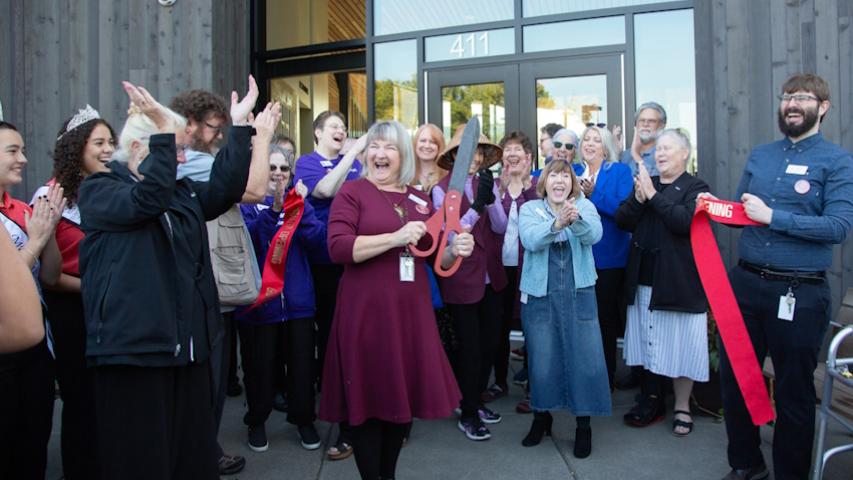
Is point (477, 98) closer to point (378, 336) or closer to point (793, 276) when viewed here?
point (793, 276)

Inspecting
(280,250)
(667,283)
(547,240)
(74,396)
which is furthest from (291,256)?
(667,283)

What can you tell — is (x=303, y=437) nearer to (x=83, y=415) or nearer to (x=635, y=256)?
(x=83, y=415)

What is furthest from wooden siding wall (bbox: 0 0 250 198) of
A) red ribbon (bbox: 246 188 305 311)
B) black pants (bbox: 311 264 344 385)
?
red ribbon (bbox: 246 188 305 311)

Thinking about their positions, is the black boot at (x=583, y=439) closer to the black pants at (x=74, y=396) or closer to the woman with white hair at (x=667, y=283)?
the woman with white hair at (x=667, y=283)

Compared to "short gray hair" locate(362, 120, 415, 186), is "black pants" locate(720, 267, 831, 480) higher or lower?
lower

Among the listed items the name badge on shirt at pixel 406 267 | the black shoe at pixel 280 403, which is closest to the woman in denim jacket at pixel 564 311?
the name badge on shirt at pixel 406 267

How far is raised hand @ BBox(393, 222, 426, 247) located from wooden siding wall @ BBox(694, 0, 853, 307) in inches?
154

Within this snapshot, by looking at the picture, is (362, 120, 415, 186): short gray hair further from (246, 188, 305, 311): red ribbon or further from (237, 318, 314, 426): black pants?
(237, 318, 314, 426): black pants

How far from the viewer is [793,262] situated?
3221mm

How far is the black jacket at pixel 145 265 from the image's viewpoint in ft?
7.36

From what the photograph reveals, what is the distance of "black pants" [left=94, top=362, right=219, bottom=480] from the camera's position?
2.26 metres

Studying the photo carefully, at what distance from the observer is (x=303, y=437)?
407 centimetres

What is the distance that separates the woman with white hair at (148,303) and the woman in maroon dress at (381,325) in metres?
0.65

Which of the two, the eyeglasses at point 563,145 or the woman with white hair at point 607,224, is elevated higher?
the eyeglasses at point 563,145
